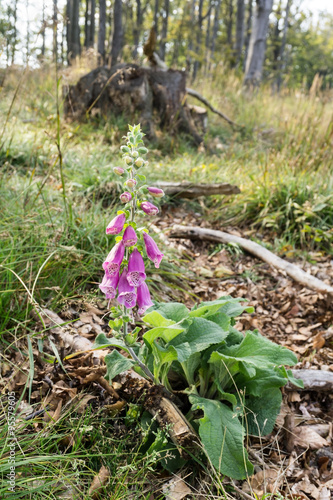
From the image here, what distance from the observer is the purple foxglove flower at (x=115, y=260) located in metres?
1.41

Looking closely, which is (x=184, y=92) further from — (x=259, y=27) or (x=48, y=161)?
(x=259, y=27)

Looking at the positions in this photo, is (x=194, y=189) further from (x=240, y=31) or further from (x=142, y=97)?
(x=240, y=31)

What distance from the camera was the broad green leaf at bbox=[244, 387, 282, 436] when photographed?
5.61ft

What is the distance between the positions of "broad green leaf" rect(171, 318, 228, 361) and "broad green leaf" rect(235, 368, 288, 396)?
0.32m

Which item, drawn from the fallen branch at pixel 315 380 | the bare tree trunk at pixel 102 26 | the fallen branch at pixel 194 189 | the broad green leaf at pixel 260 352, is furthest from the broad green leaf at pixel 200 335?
the bare tree trunk at pixel 102 26

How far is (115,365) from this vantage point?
154 centimetres

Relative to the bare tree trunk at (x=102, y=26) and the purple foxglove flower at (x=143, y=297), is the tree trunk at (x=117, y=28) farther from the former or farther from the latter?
the purple foxglove flower at (x=143, y=297)

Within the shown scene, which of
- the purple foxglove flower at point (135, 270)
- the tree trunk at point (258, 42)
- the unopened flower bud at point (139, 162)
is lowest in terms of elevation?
the purple foxglove flower at point (135, 270)

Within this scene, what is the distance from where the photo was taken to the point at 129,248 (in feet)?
4.78

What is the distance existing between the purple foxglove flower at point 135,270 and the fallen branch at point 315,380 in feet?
4.39

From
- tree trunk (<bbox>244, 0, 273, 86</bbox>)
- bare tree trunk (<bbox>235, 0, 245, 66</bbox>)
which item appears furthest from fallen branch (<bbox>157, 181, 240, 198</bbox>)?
bare tree trunk (<bbox>235, 0, 245, 66</bbox>)

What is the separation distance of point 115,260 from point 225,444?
2.84 feet

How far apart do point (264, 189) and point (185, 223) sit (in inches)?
42.1

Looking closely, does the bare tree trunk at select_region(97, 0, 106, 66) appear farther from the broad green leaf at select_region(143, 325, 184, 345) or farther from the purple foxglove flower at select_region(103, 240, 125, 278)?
the broad green leaf at select_region(143, 325, 184, 345)
